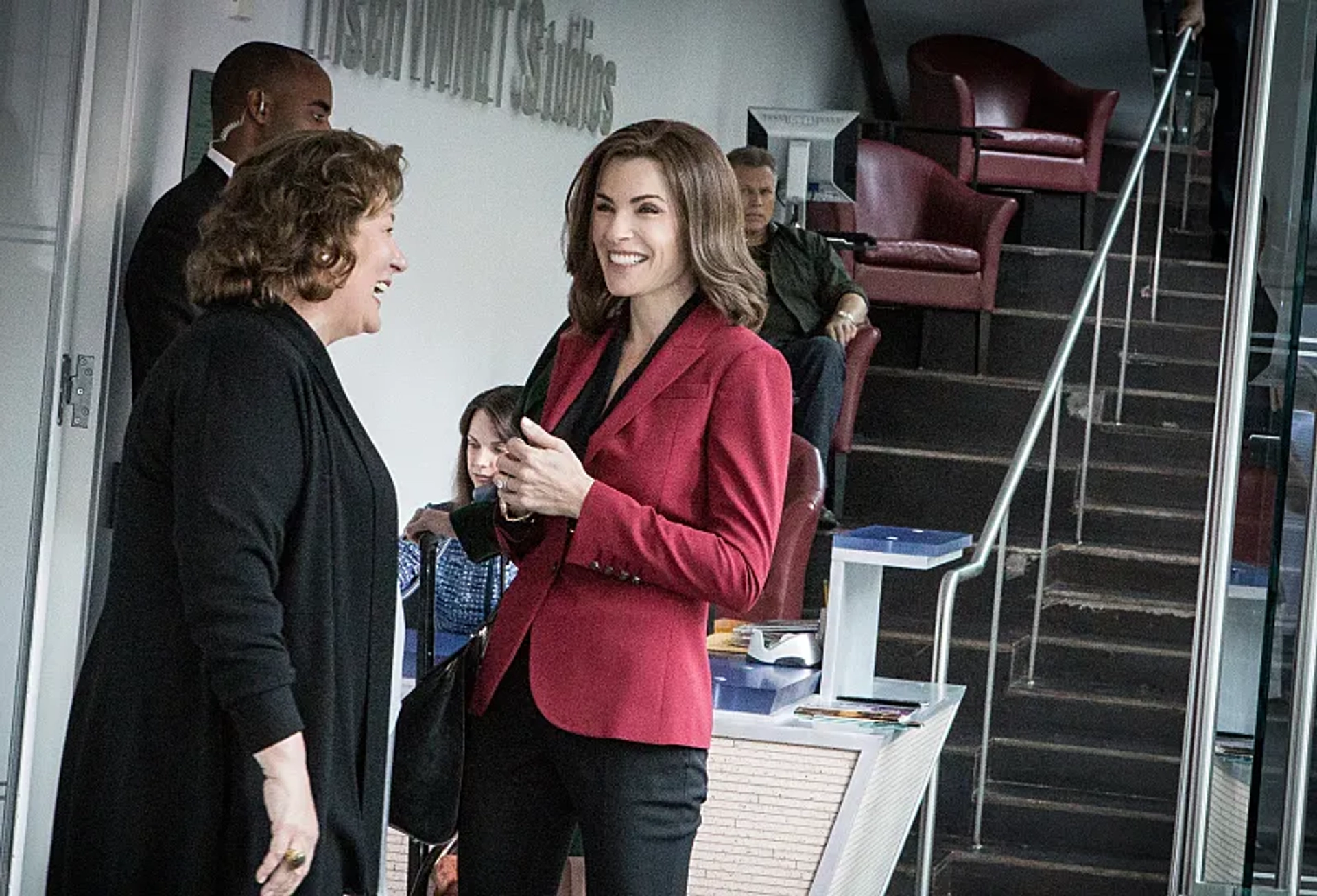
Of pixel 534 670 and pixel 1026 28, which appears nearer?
pixel 534 670

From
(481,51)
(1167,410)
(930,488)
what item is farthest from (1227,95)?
(481,51)

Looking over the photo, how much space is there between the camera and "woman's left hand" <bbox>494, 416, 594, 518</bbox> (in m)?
2.28

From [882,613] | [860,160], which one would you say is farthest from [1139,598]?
[860,160]

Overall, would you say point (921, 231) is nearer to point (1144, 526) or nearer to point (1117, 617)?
point (1144, 526)

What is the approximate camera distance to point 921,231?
28.6 feet

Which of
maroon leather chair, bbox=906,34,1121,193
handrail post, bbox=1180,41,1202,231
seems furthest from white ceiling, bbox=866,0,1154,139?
handrail post, bbox=1180,41,1202,231

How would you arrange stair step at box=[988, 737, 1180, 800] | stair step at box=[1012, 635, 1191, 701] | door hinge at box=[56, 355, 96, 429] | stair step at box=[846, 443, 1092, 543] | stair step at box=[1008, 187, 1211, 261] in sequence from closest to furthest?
door hinge at box=[56, 355, 96, 429] < stair step at box=[988, 737, 1180, 800] < stair step at box=[1012, 635, 1191, 701] < stair step at box=[846, 443, 1092, 543] < stair step at box=[1008, 187, 1211, 261]

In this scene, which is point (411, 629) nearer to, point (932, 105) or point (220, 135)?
point (220, 135)

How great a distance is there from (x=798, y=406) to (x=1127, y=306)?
1856 mm

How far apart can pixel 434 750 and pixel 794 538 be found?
302 centimetres

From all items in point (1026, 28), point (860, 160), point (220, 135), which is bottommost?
point (220, 135)

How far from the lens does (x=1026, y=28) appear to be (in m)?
10.2

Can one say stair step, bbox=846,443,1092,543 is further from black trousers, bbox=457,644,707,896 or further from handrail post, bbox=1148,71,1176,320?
black trousers, bbox=457,644,707,896

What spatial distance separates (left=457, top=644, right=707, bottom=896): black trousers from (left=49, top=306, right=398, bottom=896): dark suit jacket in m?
0.30
